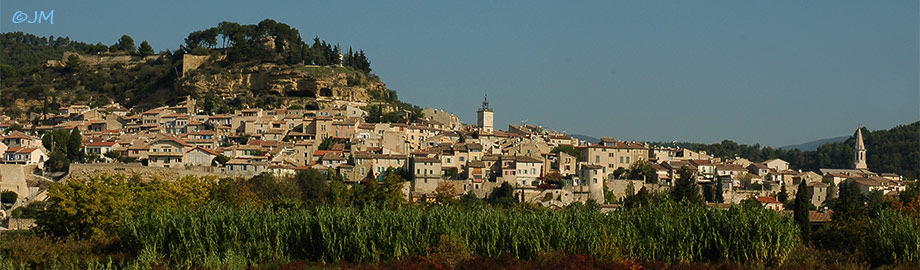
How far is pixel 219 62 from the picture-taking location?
300 feet

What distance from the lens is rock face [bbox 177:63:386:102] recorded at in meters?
83.4

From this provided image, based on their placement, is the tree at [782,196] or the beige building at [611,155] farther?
the beige building at [611,155]

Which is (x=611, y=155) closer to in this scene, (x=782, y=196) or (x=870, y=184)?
(x=782, y=196)

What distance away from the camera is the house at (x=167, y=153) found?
57.2 meters

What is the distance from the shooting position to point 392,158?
58.6 metres

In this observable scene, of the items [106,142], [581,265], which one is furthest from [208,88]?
[581,265]

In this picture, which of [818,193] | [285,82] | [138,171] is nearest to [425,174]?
[138,171]

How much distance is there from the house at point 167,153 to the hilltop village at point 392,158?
6 cm

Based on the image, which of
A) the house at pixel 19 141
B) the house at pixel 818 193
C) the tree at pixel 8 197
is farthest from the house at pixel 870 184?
the house at pixel 19 141

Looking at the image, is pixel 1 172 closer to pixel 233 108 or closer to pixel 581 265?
pixel 233 108

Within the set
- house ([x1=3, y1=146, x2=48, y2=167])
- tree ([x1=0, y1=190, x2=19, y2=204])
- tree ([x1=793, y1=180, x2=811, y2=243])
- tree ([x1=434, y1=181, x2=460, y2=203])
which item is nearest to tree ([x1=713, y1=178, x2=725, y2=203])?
tree ([x1=434, y1=181, x2=460, y2=203])

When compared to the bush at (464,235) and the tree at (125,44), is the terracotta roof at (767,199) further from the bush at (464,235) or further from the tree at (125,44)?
the tree at (125,44)

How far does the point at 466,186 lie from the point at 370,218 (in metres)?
30.5

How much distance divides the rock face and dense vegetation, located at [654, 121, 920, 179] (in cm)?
3335
